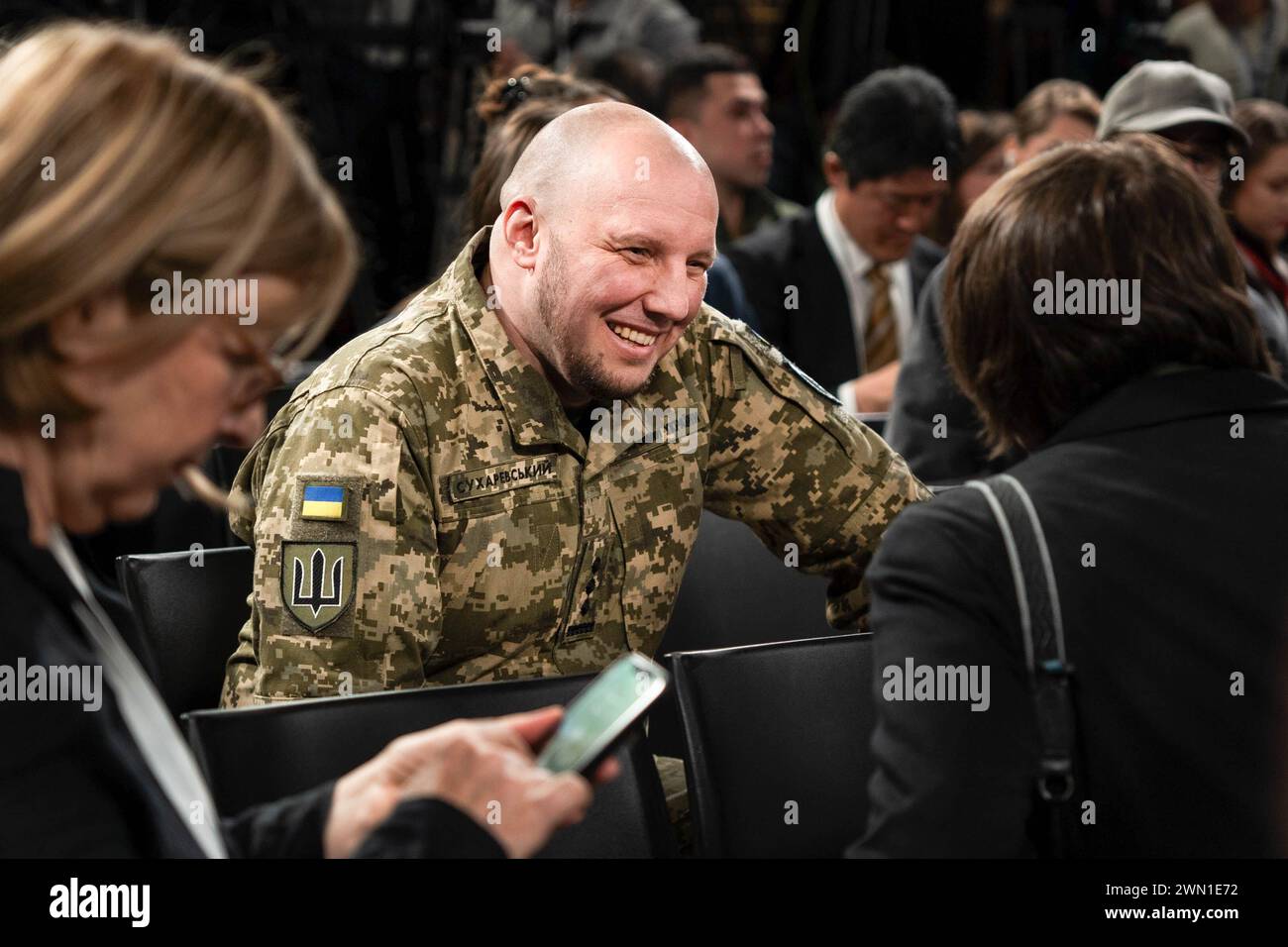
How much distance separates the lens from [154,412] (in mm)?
1117

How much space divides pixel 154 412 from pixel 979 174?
4.36 meters

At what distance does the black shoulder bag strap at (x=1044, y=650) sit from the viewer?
136 cm

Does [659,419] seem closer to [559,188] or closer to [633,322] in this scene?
[633,322]

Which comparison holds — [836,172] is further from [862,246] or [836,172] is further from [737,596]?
[737,596]

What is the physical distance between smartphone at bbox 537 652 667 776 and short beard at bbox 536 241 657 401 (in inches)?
36.7

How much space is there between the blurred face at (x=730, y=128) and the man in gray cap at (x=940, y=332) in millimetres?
1665

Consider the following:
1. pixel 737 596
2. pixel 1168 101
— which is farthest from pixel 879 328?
pixel 737 596

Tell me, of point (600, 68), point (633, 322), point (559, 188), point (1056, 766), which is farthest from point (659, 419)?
point (600, 68)

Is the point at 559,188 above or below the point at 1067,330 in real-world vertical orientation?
above

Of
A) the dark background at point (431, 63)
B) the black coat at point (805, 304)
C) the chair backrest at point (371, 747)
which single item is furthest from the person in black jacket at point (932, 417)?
the dark background at point (431, 63)

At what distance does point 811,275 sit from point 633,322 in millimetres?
2107

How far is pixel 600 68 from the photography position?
5207 millimetres

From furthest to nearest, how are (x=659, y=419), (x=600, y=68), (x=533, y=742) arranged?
(x=600, y=68) → (x=659, y=419) → (x=533, y=742)
